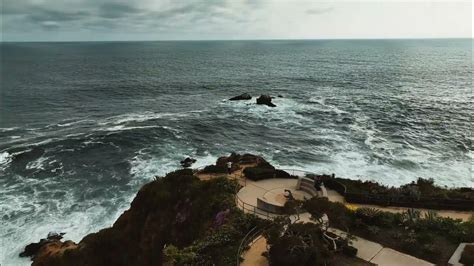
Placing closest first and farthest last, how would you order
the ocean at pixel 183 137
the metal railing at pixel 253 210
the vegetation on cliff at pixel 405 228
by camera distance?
the vegetation on cliff at pixel 405 228
the metal railing at pixel 253 210
the ocean at pixel 183 137

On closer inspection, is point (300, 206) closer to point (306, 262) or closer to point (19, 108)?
point (306, 262)

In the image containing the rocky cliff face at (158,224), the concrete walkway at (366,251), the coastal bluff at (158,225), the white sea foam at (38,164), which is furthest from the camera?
the white sea foam at (38,164)

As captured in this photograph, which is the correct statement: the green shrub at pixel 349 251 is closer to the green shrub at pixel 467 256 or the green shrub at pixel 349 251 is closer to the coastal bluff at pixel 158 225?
the green shrub at pixel 467 256

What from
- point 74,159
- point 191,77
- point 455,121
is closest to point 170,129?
point 74,159

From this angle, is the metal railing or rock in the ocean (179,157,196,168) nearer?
the metal railing

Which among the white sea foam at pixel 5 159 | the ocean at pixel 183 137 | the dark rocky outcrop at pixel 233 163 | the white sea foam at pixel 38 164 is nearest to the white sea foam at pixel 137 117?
the ocean at pixel 183 137

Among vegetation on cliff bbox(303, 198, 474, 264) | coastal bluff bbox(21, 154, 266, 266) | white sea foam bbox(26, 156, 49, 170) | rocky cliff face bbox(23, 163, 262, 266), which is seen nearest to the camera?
vegetation on cliff bbox(303, 198, 474, 264)

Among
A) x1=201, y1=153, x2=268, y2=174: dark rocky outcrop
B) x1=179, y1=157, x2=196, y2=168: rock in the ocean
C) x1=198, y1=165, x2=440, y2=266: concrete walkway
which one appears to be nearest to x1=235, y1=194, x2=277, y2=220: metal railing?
x1=198, y1=165, x2=440, y2=266: concrete walkway

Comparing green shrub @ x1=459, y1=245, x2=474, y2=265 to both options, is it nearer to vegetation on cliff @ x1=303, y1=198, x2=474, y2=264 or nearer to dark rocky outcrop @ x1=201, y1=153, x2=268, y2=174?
vegetation on cliff @ x1=303, y1=198, x2=474, y2=264

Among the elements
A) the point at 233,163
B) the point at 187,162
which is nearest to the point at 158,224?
the point at 233,163

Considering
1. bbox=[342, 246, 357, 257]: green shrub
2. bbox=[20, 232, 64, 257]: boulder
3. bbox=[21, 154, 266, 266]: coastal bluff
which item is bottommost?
bbox=[20, 232, 64, 257]: boulder

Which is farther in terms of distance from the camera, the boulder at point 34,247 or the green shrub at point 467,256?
the boulder at point 34,247
